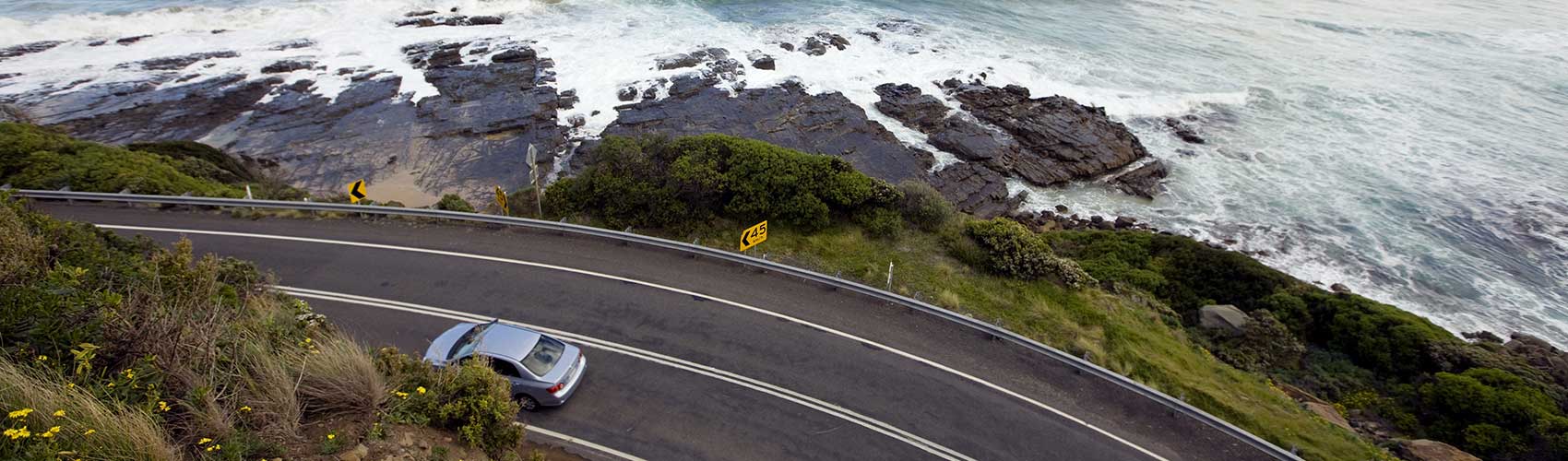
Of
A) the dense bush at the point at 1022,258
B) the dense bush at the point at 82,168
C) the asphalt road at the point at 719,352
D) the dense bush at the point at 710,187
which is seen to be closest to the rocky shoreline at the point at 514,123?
the dense bush at the point at 82,168

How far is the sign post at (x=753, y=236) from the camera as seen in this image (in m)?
15.7

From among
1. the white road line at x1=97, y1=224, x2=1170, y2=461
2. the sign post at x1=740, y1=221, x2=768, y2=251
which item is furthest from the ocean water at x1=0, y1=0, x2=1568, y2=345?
the sign post at x1=740, y1=221, x2=768, y2=251

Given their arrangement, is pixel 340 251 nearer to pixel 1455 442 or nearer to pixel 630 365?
pixel 630 365

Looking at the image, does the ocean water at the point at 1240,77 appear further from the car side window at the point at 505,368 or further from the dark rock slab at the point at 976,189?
the car side window at the point at 505,368

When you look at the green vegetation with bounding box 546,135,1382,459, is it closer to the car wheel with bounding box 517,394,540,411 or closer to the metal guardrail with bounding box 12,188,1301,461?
the metal guardrail with bounding box 12,188,1301,461

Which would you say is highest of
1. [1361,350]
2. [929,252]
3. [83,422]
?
[83,422]

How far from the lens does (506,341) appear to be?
36.8 feet

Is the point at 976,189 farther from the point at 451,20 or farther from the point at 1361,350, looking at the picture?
the point at 451,20

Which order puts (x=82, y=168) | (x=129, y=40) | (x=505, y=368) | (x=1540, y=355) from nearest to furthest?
(x=505, y=368) → (x=1540, y=355) → (x=82, y=168) → (x=129, y=40)

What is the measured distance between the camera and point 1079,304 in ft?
52.7

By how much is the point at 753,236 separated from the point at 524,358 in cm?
625

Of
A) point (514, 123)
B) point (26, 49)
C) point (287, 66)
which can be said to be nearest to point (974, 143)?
point (514, 123)

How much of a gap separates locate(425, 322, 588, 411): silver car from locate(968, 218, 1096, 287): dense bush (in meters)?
10.5

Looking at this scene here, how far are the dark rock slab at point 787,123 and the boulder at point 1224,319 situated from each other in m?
12.0
